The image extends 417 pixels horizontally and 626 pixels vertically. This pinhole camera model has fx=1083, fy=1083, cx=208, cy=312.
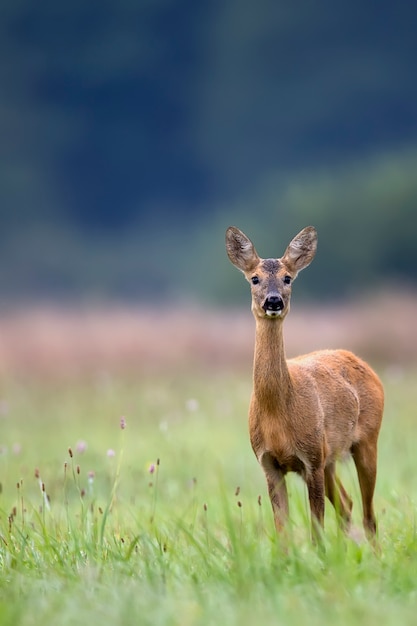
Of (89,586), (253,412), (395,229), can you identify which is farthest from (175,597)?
(395,229)

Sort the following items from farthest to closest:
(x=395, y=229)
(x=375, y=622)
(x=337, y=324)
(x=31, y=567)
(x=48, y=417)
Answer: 1. (x=395, y=229)
2. (x=337, y=324)
3. (x=48, y=417)
4. (x=31, y=567)
5. (x=375, y=622)

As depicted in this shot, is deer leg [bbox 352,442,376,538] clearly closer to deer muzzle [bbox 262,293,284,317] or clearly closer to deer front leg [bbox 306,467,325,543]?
deer front leg [bbox 306,467,325,543]

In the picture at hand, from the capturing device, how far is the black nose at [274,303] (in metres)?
5.91

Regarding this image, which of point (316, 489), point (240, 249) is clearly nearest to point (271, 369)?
point (316, 489)

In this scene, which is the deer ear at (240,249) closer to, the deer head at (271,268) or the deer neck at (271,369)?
the deer head at (271,268)

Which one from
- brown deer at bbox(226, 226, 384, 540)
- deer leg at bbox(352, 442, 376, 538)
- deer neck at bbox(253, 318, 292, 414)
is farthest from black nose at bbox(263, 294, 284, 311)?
deer leg at bbox(352, 442, 376, 538)

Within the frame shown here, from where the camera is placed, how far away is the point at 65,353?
1961 cm

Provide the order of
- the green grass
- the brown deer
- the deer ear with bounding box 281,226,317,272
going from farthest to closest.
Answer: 1. the deer ear with bounding box 281,226,317,272
2. the brown deer
3. the green grass

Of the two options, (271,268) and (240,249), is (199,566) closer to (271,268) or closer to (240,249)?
(271,268)

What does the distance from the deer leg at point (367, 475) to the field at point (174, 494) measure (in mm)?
85

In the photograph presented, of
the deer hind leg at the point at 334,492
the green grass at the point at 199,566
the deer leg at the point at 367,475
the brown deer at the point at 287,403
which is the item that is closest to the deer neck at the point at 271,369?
the brown deer at the point at 287,403

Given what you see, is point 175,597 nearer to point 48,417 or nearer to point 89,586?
point 89,586

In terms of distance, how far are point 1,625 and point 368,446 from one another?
10.7 ft

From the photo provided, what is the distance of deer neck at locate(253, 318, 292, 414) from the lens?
19.9 ft
